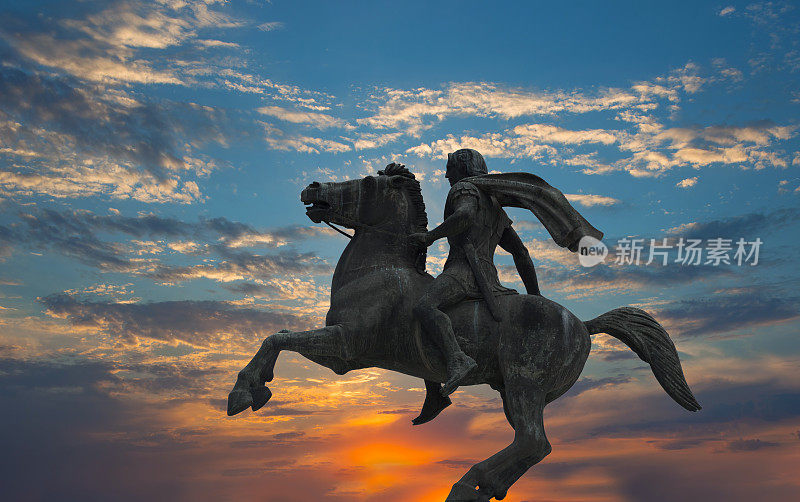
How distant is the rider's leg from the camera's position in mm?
7941

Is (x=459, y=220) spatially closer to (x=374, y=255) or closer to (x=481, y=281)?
(x=481, y=281)

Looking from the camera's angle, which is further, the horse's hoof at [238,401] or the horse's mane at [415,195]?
the horse's mane at [415,195]

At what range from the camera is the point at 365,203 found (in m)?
9.05

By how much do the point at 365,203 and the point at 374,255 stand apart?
66cm

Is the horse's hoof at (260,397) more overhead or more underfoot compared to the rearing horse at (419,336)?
more underfoot

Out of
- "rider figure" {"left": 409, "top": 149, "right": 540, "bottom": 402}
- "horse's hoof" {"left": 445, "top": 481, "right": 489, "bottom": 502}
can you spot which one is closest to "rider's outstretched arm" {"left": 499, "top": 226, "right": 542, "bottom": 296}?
"rider figure" {"left": 409, "top": 149, "right": 540, "bottom": 402}

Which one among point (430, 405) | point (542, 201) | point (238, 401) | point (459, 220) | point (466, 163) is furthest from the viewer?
point (430, 405)

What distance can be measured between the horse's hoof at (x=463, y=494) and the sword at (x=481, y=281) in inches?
74.0

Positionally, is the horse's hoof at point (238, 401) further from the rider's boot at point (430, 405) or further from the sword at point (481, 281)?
the sword at point (481, 281)

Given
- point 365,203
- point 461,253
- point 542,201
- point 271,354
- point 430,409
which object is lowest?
point 430,409

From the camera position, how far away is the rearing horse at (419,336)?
26.6 feet

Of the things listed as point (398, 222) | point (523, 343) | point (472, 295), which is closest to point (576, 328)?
point (523, 343)

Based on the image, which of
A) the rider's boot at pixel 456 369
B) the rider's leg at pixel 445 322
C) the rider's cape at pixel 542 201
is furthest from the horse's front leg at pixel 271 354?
the rider's cape at pixel 542 201

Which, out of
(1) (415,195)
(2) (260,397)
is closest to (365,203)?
(1) (415,195)
